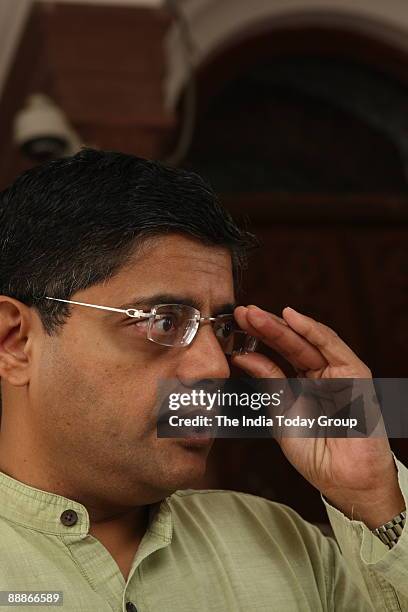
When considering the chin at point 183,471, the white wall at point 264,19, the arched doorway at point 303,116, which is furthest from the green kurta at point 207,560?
the white wall at point 264,19

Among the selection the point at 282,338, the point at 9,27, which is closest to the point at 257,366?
the point at 282,338

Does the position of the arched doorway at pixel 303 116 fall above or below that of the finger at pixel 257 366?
above

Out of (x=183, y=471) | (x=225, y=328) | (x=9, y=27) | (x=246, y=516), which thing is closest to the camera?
(x=183, y=471)

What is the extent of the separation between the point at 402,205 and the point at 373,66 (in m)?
1.06

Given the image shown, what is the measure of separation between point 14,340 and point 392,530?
21.9 inches

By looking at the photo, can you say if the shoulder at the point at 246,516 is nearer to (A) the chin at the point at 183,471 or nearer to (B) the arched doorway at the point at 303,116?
(A) the chin at the point at 183,471

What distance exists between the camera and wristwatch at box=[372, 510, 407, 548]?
1.26 m

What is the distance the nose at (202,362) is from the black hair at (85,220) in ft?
0.47

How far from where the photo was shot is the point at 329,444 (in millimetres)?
1317

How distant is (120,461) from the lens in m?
1.20

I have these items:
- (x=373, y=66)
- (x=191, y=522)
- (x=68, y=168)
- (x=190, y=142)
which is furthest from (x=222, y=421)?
(x=373, y=66)

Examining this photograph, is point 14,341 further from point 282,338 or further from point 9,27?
point 9,27

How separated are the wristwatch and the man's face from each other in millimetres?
259

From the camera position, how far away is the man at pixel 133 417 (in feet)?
3.91
